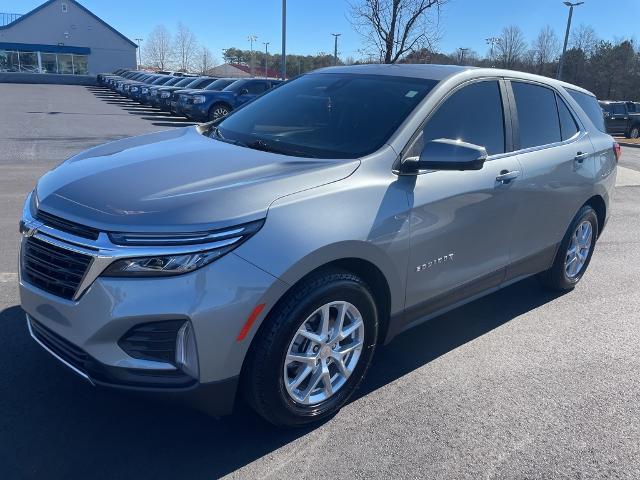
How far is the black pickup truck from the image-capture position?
27.0 metres

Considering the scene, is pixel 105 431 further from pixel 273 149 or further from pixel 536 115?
pixel 536 115

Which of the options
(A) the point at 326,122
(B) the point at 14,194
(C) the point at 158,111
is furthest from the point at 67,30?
(A) the point at 326,122

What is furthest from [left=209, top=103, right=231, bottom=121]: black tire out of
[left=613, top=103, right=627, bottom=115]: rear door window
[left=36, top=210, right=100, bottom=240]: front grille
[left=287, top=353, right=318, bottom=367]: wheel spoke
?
[left=613, top=103, right=627, bottom=115]: rear door window

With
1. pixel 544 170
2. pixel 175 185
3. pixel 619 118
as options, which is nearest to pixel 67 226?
pixel 175 185

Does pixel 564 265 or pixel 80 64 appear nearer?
pixel 564 265

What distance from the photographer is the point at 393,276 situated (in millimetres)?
3127

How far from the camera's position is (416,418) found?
10.3 ft

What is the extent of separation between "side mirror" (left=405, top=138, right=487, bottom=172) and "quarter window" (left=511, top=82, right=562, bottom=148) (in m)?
1.17

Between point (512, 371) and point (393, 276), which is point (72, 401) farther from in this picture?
point (512, 371)

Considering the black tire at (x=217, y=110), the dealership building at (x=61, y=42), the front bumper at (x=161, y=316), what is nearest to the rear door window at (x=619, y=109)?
the black tire at (x=217, y=110)

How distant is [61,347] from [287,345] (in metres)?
1.04

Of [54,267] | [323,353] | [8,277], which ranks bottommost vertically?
[8,277]

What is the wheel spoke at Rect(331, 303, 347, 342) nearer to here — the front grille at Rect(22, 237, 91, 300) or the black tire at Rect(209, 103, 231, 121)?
the front grille at Rect(22, 237, 91, 300)

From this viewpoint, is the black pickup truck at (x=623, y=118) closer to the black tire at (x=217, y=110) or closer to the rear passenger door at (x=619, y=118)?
the rear passenger door at (x=619, y=118)
